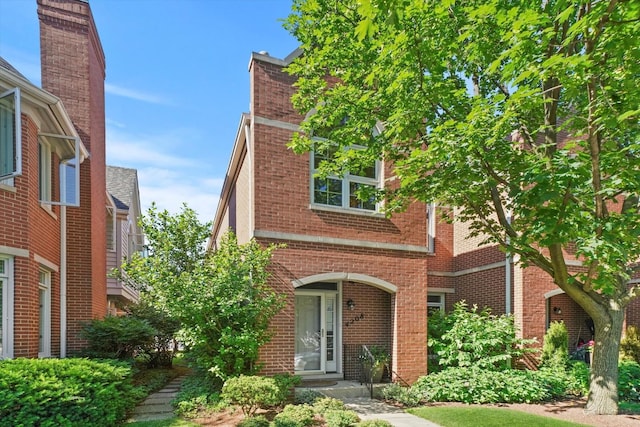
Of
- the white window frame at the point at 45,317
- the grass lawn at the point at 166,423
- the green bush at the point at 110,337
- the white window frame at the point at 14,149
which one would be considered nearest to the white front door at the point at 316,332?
the grass lawn at the point at 166,423

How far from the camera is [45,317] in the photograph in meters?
9.23

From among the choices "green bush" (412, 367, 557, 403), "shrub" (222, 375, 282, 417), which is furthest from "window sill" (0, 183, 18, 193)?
"green bush" (412, 367, 557, 403)

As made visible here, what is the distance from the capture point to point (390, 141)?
9.19 meters

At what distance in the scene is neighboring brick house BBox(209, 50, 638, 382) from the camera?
9562 millimetres

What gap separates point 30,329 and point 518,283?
40.9 ft

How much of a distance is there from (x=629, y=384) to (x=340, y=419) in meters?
8.62

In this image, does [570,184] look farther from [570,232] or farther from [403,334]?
[403,334]

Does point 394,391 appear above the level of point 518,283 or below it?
below

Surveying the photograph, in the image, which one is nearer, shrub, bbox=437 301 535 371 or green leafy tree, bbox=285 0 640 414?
green leafy tree, bbox=285 0 640 414

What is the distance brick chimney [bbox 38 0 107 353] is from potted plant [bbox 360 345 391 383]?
282 inches

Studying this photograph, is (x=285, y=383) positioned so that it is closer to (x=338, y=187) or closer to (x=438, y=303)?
(x=338, y=187)

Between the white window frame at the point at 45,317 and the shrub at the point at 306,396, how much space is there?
5720mm

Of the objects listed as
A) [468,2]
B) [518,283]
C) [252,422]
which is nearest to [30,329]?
[252,422]

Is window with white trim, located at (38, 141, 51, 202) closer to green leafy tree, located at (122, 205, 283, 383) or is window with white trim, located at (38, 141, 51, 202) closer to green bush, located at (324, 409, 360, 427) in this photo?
green leafy tree, located at (122, 205, 283, 383)
